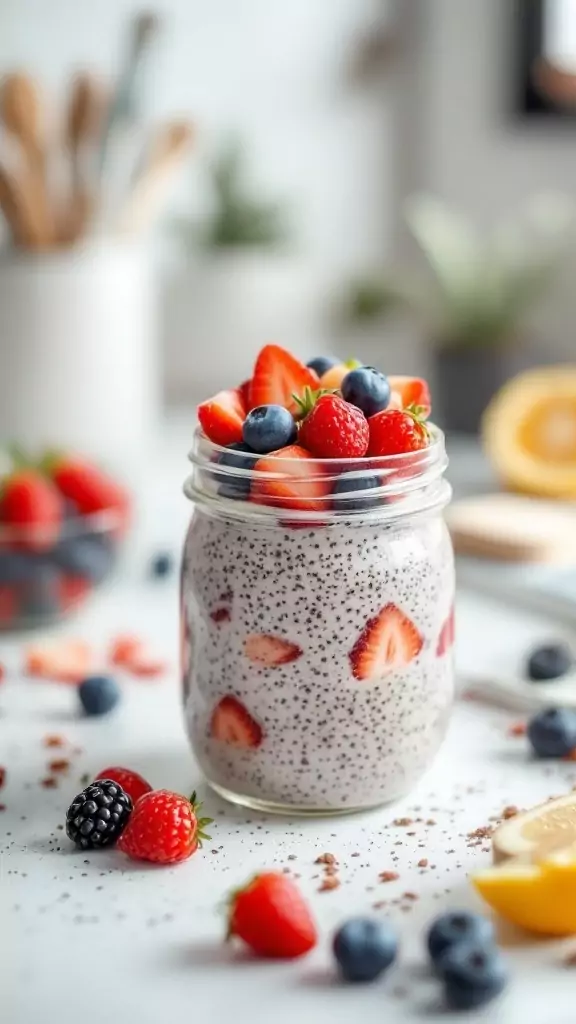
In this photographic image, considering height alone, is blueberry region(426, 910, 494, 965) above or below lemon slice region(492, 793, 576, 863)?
below

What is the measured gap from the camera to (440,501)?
94 centimetres

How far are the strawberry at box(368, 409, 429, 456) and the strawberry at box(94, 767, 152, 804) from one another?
0.92 ft

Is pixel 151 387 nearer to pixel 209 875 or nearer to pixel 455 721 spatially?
pixel 455 721

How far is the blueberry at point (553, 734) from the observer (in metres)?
1.01

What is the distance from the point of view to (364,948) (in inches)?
28.0

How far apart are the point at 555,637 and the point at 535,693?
0.63 ft

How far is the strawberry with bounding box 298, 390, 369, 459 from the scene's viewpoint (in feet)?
2.80

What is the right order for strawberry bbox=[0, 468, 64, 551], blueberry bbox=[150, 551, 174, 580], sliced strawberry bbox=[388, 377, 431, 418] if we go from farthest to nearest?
blueberry bbox=[150, 551, 174, 580] < strawberry bbox=[0, 468, 64, 551] < sliced strawberry bbox=[388, 377, 431, 418]

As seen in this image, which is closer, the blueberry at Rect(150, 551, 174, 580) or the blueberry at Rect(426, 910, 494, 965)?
the blueberry at Rect(426, 910, 494, 965)

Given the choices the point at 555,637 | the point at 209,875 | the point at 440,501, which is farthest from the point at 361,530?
the point at 555,637

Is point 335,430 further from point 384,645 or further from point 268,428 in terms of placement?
point 384,645

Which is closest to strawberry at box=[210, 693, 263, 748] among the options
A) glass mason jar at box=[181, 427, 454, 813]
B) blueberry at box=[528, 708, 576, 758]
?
glass mason jar at box=[181, 427, 454, 813]

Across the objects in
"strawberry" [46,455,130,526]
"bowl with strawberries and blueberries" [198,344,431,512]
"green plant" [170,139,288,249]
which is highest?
"green plant" [170,139,288,249]

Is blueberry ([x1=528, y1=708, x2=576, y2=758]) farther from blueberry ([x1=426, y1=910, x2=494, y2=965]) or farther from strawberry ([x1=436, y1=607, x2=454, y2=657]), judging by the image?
blueberry ([x1=426, y1=910, x2=494, y2=965])
